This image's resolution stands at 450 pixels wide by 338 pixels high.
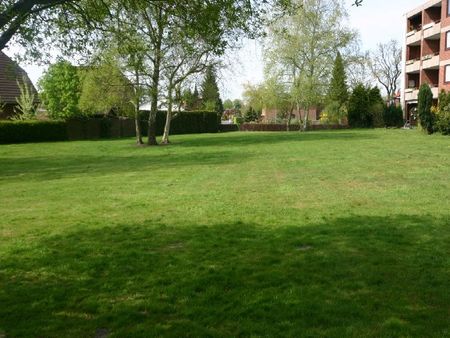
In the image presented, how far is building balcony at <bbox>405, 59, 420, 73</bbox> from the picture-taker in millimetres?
47688

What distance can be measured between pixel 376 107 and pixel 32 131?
34.7 metres

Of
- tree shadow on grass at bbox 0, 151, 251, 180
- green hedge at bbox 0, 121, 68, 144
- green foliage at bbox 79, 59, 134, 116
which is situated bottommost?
tree shadow on grass at bbox 0, 151, 251, 180

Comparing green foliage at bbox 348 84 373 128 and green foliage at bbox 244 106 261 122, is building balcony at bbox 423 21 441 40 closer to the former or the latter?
green foliage at bbox 348 84 373 128

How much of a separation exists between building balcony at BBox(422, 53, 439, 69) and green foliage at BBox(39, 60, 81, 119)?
3215 centimetres

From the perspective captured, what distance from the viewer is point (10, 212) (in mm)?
9781

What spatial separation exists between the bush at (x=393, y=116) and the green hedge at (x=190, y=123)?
18799 millimetres

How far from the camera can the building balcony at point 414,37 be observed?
154ft

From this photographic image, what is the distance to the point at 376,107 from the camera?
51.1 meters

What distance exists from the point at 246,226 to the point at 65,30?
A: 14.0ft

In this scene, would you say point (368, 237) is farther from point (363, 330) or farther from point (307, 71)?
point (307, 71)

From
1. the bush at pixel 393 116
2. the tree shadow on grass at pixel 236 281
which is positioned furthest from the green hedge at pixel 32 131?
the bush at pixel 393 116

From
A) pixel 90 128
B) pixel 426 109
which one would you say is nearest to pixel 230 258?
pixel 426 109

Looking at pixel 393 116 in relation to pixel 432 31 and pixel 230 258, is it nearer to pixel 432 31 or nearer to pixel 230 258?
pixel 432 31

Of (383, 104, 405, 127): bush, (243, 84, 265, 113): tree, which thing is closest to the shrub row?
(243, 84, 265, 113): tree
